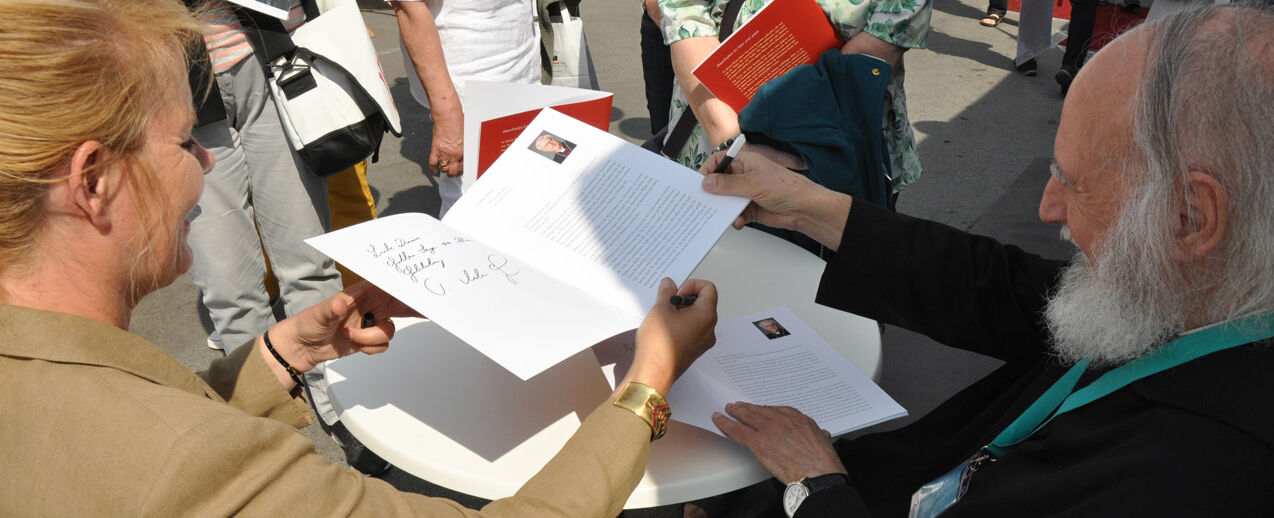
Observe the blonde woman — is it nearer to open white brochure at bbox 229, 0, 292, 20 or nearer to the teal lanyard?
the teal lanyard

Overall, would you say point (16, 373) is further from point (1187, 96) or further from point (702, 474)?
point (1187, 96)

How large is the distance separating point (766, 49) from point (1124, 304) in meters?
0.98

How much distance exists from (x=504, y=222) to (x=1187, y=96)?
3.38ft

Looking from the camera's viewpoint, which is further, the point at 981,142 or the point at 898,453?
the point at 981,142

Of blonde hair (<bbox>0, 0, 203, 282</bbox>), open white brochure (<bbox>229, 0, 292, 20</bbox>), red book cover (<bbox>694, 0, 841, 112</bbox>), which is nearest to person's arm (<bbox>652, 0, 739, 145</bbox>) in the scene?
red book cover (<bbox>694, 0, 841, 112</bbox>)

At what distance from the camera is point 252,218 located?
2.32 m

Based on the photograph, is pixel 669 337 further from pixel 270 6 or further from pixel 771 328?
pixel 270 6

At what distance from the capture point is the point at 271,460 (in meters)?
0.87

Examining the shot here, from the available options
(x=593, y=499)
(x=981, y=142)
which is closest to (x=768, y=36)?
(x=593, y=499)

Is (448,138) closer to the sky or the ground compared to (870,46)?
closer to the ground

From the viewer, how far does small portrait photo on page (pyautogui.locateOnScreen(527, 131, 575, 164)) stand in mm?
1578

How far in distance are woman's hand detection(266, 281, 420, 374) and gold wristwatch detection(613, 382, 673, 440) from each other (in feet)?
1.76

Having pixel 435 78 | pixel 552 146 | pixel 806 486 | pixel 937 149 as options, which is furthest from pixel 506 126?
pixel 937 149

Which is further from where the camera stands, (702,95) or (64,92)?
(702,95)
